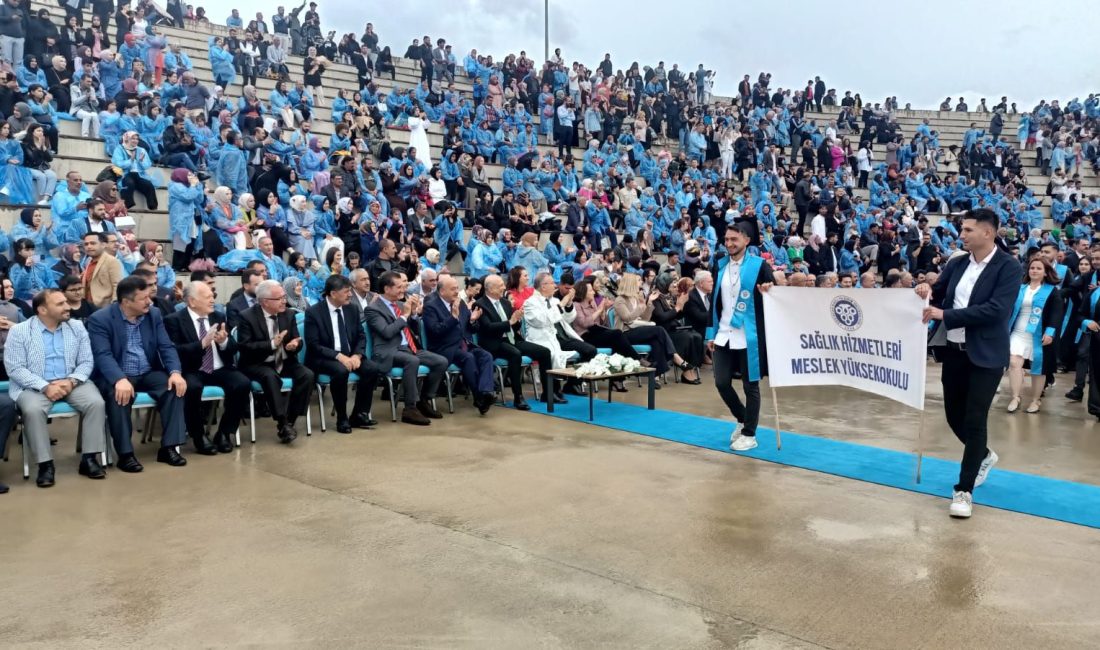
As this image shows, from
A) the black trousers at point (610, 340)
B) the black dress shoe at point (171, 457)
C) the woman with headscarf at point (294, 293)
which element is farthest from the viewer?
the black trousers at point (610, 340)

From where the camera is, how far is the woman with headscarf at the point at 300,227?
11.9 metres

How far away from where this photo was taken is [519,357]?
28.4 feet

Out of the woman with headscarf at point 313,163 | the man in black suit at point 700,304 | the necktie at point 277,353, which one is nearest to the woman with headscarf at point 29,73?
the woman with headscarf at point 313,163

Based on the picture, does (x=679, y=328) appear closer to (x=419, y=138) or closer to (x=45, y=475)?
(x=45, y=475)

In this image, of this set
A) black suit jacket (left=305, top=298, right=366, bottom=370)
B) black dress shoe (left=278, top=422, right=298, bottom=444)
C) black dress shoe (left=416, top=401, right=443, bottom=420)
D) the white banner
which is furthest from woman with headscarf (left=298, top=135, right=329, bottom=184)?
the white banner

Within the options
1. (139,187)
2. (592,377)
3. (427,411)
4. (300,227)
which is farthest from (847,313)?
(139,187)

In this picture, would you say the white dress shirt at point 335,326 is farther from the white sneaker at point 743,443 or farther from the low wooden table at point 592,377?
the white sneaker at point 743,443

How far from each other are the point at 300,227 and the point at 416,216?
2313 mm

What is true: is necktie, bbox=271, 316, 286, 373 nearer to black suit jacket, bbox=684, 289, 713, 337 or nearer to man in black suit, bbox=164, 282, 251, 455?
man in black suit, bbox=164, 282, 251, 455

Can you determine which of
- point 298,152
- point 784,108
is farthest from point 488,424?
point 784,108

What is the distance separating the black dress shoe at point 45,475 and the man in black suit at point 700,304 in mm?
7422

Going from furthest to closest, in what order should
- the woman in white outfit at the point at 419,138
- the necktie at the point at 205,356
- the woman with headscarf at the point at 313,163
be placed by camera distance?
the woman in white outfit at the point at 419,138
the woman with headscarf at the point at 313,163
the necktie at the point at 205,356

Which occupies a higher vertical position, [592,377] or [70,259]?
[70,259]

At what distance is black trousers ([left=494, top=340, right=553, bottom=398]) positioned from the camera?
8617 mm
